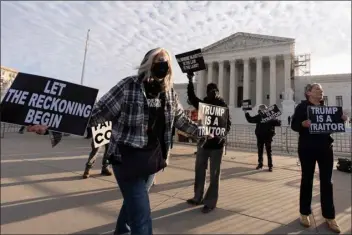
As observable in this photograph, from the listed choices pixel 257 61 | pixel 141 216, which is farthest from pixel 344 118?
pixel 257 61

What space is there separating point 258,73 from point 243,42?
705 centimetres

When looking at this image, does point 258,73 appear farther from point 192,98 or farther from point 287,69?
point 192,98

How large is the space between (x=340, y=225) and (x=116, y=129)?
12.3 feet

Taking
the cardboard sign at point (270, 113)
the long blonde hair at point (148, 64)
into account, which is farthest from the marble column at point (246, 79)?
the long blonde hair at point (148, 64)

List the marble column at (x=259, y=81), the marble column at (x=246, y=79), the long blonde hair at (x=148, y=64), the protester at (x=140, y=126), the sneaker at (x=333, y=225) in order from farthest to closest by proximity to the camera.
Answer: the marble column at (x=246, y=79)
the marble column at (x=259, y=81)
the sneaker at (x=333, y=225)
the long blonde hair at (x=148, y=64)
the protester at (x=140, y=126)

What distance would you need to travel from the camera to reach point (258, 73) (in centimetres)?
5488

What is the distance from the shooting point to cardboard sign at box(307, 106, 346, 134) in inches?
158

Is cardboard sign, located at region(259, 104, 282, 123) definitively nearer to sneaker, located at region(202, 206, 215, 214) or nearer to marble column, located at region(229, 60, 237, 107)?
sneaker, located at region(202, 206, 215, 214)

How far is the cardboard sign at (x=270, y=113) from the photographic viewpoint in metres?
8.24

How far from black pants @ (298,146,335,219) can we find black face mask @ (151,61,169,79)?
2.72m

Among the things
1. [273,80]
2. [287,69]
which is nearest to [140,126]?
[273,80]

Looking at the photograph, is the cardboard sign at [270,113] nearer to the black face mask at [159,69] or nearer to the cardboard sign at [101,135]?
the cardboard sign at [101,135]

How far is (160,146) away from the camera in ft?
8.23

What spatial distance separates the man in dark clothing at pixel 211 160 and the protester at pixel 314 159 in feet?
3.96
